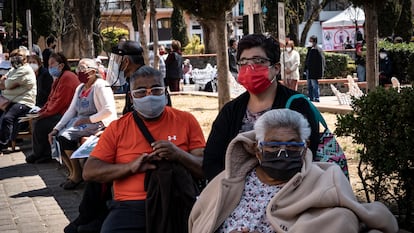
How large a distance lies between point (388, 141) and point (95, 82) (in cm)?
412

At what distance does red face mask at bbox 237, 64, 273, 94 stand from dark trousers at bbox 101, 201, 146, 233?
44.4 inches

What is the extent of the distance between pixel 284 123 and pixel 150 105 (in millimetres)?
1469

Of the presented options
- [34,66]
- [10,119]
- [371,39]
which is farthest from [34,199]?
[371,39]

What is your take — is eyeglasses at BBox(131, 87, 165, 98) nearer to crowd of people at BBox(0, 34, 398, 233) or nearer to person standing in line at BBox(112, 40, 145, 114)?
crowd of people at BBox(0, 34, 398, 233)

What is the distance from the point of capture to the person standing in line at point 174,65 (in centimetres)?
2242

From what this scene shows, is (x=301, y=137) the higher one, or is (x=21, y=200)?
(x=301, y=137)

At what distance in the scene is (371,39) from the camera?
12.1 m

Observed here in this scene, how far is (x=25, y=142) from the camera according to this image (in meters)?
14.5

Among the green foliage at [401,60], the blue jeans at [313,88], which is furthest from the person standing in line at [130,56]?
the green foliage at [401,60]

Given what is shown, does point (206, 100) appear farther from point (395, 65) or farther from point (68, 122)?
point (68, 122)

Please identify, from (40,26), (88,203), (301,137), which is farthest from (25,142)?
(40,26)

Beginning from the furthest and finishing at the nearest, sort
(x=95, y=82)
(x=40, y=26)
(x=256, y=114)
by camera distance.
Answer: (x=40, y=26) → (x=95, y=82) → (x=256, y=114)

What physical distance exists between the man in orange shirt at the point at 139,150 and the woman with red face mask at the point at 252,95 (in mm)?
397

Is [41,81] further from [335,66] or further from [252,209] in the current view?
[335,66]
